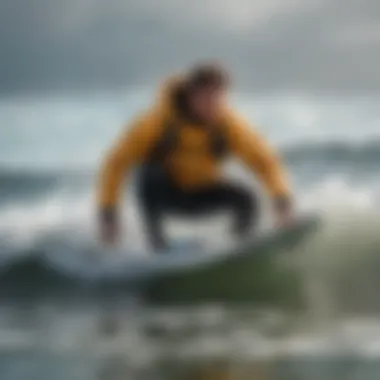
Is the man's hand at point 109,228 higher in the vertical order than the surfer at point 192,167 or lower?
lower

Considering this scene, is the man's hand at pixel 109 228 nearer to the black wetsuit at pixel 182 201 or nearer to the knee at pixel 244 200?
the black wetsuit at pixel 182 201

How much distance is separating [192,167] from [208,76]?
0.11 meters

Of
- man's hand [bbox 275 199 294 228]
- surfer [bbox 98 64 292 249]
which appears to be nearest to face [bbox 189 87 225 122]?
surfer [bbox 98 64 292 249]

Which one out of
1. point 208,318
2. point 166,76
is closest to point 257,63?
point 166,76

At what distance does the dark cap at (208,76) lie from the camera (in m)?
1.06

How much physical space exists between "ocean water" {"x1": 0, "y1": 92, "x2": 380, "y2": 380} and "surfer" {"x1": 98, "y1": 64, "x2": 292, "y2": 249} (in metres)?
0.01

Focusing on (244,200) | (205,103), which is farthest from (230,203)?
(205,103)

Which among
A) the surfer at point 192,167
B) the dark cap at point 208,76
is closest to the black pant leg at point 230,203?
the surfer at point 192,167

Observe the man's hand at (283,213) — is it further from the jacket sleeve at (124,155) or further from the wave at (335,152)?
the jacket sleeve at (124,155)

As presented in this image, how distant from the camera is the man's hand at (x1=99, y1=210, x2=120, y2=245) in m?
1.05

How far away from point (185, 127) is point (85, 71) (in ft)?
0.49

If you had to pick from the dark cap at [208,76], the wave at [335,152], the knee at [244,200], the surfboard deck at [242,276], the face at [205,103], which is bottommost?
the surfboard deck at [242,276]

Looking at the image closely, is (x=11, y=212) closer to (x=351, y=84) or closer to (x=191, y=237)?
(x=191, y=237)

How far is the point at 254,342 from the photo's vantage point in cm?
104
